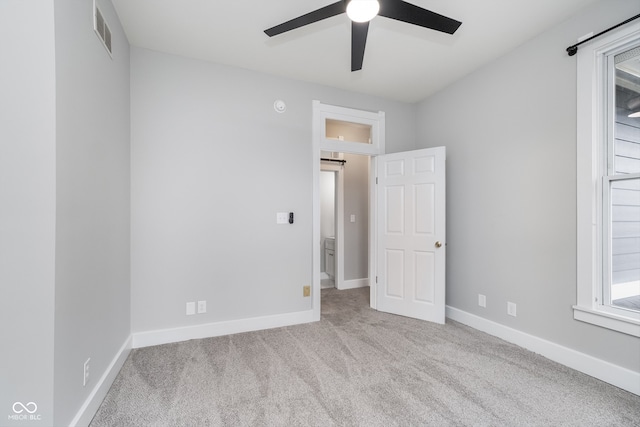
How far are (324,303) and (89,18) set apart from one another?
356cm

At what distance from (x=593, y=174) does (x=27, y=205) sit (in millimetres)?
3484

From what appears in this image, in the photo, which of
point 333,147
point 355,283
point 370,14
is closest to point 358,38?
point 370,14

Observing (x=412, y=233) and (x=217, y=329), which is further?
(x=412, y=233)

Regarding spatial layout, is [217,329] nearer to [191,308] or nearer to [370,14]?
[191,308]

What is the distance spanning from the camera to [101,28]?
1.80 meters

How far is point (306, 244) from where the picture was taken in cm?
319

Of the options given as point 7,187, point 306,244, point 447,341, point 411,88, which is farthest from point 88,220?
point 411,88

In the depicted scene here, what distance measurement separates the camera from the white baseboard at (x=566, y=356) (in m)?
1.86

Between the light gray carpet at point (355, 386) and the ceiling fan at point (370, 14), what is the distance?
233cm

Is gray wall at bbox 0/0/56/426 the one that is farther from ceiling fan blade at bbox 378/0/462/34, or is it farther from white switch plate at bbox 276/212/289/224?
white switch plate at bbox 276/212/289/224

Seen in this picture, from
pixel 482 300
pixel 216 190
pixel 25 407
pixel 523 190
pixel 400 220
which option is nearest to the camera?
pixel 25 407

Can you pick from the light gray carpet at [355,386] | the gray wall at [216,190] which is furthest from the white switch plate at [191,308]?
the light gray carpet at [355,386]

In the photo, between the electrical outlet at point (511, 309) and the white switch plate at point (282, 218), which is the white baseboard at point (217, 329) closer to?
the white switch plate at point (282, 218)

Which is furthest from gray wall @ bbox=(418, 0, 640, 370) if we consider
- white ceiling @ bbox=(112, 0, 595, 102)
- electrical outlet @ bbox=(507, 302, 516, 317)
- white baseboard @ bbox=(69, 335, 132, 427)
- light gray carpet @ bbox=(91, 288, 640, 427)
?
white baseboard @ bbox=(69, 335, 132, 427)
